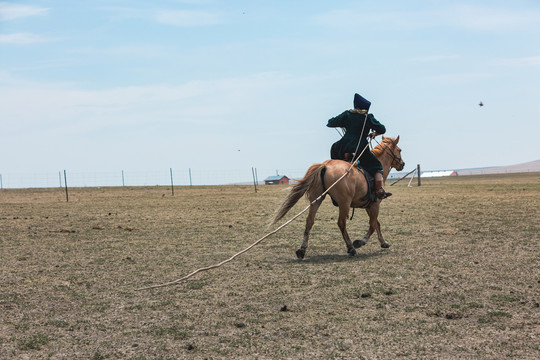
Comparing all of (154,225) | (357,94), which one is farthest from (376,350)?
(154,225)

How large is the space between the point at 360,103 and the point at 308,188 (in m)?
2.02

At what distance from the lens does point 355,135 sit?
11984 mm

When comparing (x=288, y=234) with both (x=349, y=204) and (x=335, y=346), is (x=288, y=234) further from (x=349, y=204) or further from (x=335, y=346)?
(x=335, y=346)

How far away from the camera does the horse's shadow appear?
10875mm

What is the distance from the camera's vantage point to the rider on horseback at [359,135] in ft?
39.0

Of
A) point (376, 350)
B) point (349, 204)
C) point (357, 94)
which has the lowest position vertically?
point (376, 350)

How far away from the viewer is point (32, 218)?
73.1 ft

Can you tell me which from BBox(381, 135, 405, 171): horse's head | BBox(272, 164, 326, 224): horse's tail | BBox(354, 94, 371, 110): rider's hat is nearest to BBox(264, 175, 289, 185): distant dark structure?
Answer: BBox(381, 135, 405, 171): horse's head

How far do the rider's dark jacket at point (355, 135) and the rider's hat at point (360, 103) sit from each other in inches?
5.1

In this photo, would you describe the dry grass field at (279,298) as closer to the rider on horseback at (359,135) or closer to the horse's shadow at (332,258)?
the horse's shadow at (332,258)

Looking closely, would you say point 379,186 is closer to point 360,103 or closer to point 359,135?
point 359,135

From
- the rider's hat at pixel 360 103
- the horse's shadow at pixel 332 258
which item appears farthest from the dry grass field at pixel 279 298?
the rider's hat at pixel 360 103

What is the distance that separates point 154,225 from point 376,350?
1415 centimetres

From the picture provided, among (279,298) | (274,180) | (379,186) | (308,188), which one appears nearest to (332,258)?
(308,188)
